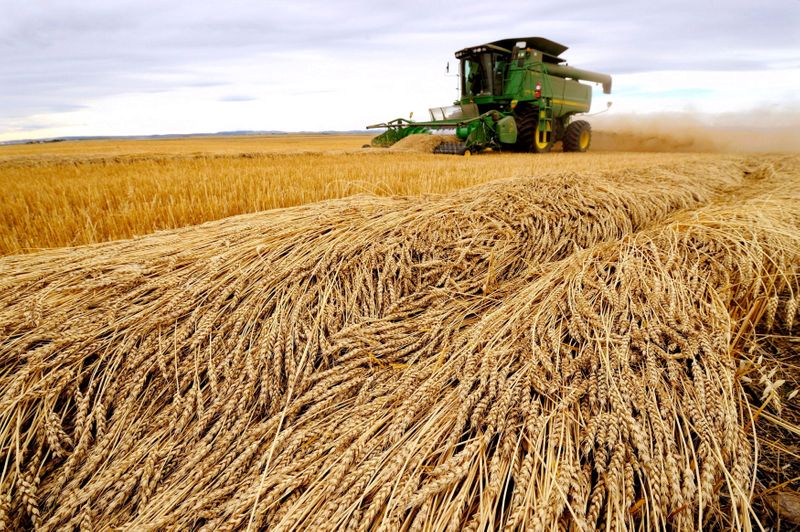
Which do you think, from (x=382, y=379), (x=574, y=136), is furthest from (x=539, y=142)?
(x=382, y=379)

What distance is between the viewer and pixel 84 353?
4.95 ft

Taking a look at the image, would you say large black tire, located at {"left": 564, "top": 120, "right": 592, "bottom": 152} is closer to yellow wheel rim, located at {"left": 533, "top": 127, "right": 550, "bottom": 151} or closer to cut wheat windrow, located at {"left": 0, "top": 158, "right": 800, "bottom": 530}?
yellow wheel rim, located at {"left": 533, "top": 127, "right": 550, "bottom": 151}

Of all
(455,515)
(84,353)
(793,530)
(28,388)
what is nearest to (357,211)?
(84,353)

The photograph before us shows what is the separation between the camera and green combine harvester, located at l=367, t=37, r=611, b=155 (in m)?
11.6

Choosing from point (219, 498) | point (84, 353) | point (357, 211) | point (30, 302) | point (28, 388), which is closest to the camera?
point (219, 498)

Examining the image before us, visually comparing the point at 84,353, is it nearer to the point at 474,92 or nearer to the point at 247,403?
the point at 247,403

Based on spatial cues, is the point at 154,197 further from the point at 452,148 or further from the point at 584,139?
the point at 584,139

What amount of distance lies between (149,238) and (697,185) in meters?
5.43

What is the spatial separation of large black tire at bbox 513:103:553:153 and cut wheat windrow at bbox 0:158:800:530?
36.0 ft

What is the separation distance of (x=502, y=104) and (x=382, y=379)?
1285 centimetres

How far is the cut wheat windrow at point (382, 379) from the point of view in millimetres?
1078

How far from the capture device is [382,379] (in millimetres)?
1568

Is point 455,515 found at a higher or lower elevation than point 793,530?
higher

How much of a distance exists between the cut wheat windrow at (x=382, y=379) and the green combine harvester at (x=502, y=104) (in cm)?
935
